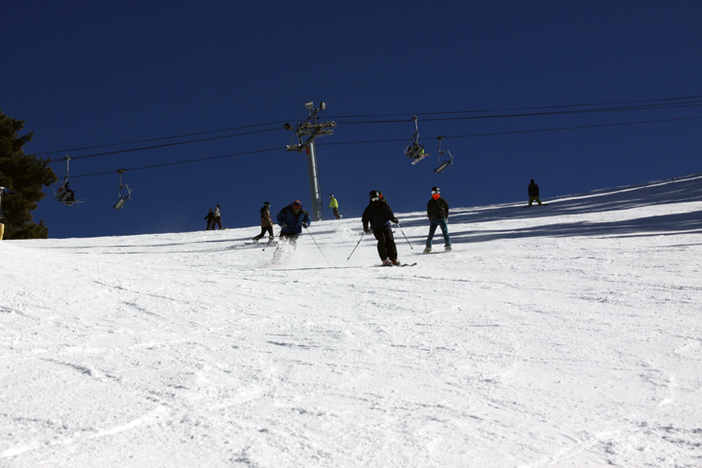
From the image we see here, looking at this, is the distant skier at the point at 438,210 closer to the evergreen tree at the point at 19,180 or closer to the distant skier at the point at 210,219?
the distant skier at the point at 210,219

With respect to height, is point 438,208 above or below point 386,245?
above

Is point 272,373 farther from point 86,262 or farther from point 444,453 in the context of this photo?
point 86,262

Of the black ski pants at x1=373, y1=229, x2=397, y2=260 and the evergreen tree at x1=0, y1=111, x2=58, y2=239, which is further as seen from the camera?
the evergreen tree at x1=0, y1=111, x2=58, y2=239

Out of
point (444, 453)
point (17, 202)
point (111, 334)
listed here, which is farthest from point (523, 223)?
point (17, 202)

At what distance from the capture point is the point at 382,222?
457 inches

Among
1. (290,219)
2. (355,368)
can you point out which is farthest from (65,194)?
(355,368)

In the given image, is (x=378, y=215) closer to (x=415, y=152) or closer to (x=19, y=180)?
(x=415, y=152)

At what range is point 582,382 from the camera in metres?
3.74

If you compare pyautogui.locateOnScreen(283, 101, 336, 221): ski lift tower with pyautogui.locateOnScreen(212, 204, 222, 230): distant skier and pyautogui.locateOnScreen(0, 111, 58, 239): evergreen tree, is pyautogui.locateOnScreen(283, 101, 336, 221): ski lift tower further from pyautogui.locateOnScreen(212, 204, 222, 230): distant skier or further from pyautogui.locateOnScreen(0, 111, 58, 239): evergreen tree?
pyautogui.locateOnScreen(0, 111, 58, 239): evergreen tree

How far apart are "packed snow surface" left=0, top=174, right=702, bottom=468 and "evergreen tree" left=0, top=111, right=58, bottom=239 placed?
41.2 meters

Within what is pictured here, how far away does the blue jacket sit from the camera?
1330cm

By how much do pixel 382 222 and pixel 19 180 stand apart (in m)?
46.5

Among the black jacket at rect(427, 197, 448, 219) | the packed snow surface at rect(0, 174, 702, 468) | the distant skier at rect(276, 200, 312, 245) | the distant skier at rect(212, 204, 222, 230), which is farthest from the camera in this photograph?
the distant skier at rect(212, 204, 222, 230)

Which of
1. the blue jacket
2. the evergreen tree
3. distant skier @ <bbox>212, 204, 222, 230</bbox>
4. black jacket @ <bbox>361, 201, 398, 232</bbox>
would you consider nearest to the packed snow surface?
black jacket @ <bbox>361, 201, 398, 232</bbox>
